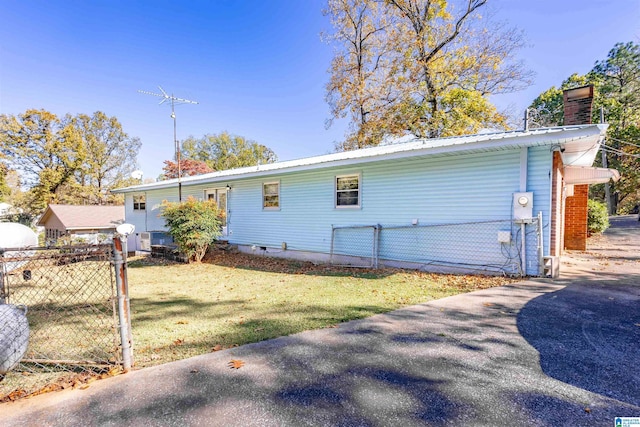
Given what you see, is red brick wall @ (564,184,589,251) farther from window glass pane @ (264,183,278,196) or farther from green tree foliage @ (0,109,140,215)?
green tree foliage @ (0,109,140,215)

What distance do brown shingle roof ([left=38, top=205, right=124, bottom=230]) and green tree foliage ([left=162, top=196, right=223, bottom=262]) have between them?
14.0 metres

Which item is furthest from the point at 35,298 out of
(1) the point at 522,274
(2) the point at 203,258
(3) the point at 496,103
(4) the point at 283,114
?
(4) the point at 283,114

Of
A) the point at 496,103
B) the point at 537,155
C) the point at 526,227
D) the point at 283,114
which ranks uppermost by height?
the point at 283,114

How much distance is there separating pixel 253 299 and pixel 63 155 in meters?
29.7

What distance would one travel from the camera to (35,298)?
6.13 metres

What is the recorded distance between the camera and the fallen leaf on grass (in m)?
2.79

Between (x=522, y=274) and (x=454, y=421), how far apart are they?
5.49m

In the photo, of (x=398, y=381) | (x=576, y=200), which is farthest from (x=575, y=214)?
(x=398, y=381)

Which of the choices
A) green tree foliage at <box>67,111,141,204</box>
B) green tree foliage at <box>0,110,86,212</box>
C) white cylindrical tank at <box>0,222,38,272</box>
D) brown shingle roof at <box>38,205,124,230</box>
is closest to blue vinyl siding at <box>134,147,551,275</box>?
white cylindrical tank at <box>0,222,38,272</box>

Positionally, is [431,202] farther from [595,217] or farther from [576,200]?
[595,217]

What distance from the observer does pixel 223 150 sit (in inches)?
1652

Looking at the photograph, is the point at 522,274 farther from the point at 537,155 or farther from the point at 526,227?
the point at 537,155

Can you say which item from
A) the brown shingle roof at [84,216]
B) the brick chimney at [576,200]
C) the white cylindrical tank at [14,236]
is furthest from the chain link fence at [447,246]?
the brown shingle roof at [84,216]

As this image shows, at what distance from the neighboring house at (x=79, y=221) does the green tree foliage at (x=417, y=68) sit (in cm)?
1807
